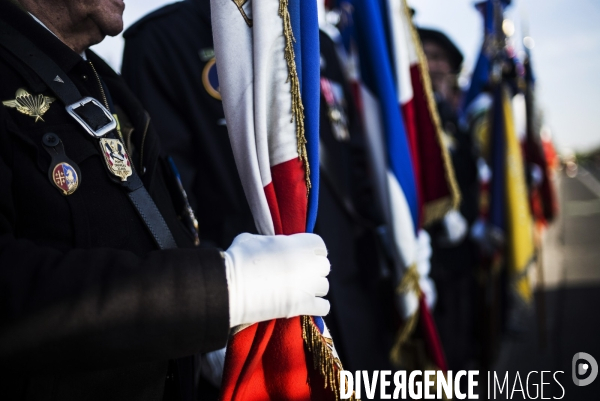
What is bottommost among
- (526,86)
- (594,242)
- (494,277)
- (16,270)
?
(594,242)

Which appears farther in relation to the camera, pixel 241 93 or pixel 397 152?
pixel 397 152

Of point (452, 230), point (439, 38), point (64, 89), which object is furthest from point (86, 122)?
point (439, 38)

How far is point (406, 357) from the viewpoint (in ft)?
7.35

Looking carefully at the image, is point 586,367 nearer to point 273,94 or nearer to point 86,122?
point 273,94

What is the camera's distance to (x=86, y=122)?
3.41 ft

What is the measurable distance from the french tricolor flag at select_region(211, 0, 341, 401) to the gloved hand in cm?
12

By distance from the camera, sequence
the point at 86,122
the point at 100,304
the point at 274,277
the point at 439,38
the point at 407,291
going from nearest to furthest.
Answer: the point at 100,304, the point at 274,277, the point at 86,122, the point at 407,291, the point at 439,38

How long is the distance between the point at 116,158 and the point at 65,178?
0.14m

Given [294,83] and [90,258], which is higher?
[294,83]

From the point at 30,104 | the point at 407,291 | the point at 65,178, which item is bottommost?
the point at 407,291

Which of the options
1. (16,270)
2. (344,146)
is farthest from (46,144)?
(344,146)

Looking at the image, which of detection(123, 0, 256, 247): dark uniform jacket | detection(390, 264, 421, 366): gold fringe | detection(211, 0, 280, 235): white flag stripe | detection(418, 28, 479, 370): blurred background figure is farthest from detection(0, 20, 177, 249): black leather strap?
detection(418, 28, 479, 370): blurred background figure

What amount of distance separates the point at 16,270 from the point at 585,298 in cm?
641

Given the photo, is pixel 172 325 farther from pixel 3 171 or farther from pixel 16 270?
pixel 3 171
